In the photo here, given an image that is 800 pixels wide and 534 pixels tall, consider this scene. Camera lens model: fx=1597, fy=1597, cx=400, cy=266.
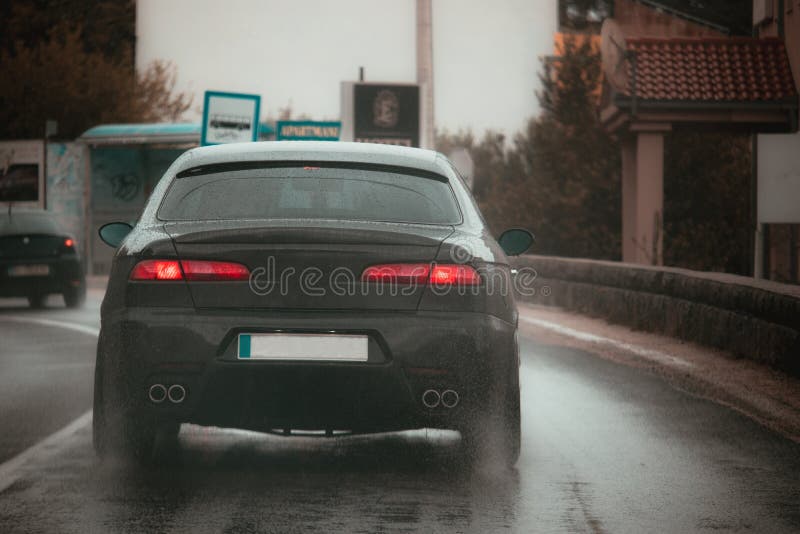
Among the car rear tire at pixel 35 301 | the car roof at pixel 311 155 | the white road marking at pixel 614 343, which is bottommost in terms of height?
the car rear tire at pixel 35 301

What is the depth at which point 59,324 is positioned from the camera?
19.6 meters

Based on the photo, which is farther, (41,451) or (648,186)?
(648,186)

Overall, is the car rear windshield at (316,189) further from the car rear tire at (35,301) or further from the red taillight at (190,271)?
the car rear tire at (35,301)

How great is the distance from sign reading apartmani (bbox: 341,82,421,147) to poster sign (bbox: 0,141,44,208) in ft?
26.1

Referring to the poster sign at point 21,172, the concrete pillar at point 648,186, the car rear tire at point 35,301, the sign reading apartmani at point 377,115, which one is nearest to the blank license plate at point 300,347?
the car rear tire at point 35,301

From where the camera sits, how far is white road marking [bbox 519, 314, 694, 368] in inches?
545

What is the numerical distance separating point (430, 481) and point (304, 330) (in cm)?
98

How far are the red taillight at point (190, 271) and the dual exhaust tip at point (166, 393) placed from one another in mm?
471

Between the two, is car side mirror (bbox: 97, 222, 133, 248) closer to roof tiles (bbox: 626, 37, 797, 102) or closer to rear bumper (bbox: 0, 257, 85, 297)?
rear bumper (bbox: 0, 257, 85, 297)

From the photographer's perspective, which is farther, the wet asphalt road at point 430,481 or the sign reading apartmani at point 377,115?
the sign reading apartmani at point 377,115

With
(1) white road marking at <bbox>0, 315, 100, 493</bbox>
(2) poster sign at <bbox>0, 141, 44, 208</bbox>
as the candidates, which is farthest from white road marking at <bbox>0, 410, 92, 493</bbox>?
(2) poster sign at <bbox>0, 141, 44, 208</bbox>

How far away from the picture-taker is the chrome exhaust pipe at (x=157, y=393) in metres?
6.94

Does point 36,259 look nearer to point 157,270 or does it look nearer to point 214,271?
point 157,270

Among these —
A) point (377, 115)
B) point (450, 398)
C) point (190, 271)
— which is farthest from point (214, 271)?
point (377, 115)
